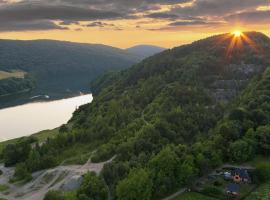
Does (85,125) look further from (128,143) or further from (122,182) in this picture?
(122,182)

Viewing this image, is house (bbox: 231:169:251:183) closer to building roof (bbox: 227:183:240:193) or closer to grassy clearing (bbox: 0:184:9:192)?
building roof (bbox: 227:183:240:193)

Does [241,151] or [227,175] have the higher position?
[241,151]

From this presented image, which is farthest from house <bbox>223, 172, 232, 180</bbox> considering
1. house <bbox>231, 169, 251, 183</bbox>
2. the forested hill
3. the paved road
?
the paved road

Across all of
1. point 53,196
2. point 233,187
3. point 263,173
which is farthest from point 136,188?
→ point 263,173

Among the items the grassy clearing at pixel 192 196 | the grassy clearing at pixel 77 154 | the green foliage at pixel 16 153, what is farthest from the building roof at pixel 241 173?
the green foliage at pixel 16 153

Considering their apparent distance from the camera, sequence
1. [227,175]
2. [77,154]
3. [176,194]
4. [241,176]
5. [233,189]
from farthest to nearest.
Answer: [77,154] → [227,175] → [241,176] → [176,194] → [233,189]

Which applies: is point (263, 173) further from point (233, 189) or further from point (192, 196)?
point (192, 196)
